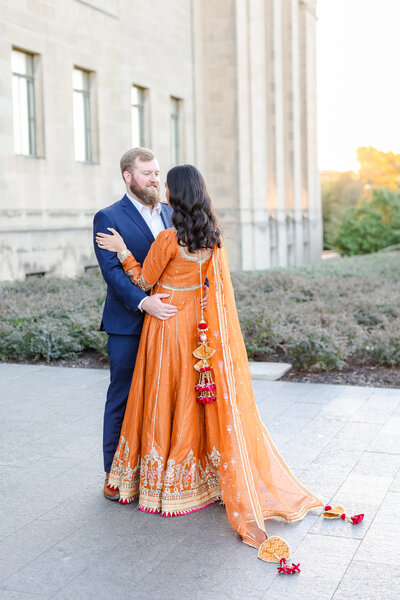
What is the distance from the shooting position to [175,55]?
2297 cm

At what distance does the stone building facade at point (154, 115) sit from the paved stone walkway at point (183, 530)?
5494 mm

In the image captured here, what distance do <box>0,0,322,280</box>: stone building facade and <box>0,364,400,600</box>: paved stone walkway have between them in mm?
5494

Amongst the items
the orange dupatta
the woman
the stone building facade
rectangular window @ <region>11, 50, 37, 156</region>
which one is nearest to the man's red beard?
the woman

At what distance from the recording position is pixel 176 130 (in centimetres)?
2403

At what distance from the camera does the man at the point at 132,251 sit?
436 centimetres

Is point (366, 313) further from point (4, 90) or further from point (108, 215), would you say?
point (4, 90)

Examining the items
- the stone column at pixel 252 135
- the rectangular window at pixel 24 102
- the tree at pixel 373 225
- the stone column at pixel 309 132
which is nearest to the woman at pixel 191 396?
the rectangular window at pixel 24 102

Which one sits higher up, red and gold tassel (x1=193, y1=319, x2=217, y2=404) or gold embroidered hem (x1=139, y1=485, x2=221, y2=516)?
red and gold tassel (x1=193, y1=319, x2=217, y2=404)

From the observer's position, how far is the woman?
13.4 feet

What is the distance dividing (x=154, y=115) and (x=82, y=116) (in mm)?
3729

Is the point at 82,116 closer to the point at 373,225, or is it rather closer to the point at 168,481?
the point at 168,481

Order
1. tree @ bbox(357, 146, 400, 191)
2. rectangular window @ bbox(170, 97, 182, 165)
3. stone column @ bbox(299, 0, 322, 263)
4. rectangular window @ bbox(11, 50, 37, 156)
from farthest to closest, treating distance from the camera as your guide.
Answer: tree @ bbox(357, 146, 400, 191) → stone column @ bbox(299, 0, 322, 263) → rectangular window @ bbox(170, 97, 182, 165) → rectangular window @ bbox(11, 50, 37, 156)

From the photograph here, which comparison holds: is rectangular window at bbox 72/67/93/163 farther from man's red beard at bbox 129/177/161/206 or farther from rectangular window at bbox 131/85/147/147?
man's red beard at bbox 129/177/161/206

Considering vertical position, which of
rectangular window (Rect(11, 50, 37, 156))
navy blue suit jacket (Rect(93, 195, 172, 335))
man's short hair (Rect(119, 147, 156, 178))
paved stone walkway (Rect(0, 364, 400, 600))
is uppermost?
rectangular window (Rect(11, 50, 37, 156))
